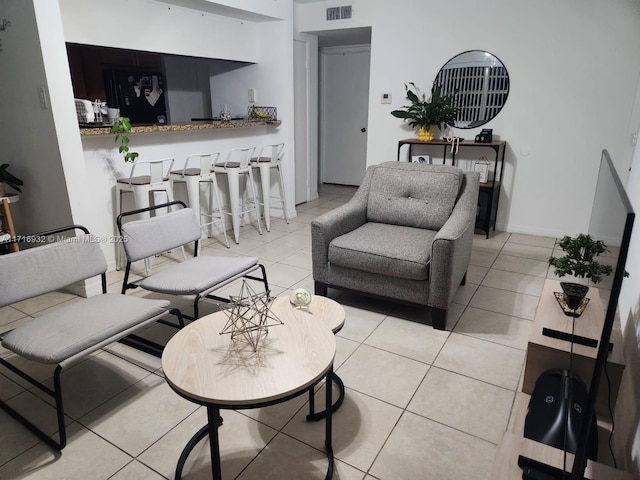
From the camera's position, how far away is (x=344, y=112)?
21.7 ft

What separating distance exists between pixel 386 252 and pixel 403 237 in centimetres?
28

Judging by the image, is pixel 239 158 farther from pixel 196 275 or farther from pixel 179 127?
pixel 196 275

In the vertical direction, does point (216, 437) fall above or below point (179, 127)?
below

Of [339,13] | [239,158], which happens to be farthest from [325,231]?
[339,13]

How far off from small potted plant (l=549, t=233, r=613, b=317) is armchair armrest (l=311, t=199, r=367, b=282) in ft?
4.43

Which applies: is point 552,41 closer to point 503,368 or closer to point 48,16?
point 503,368

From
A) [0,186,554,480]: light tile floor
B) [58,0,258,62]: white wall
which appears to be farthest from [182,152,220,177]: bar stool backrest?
[0,186,554,480]: light tile floor

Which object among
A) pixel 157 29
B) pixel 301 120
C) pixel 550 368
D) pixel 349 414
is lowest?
pixel 349 414

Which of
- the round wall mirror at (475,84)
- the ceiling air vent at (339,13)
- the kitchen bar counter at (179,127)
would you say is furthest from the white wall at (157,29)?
the round wall mirror at (475,84)

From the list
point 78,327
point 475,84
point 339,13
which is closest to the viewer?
point 78,327

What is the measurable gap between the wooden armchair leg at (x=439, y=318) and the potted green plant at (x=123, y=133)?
2.54m

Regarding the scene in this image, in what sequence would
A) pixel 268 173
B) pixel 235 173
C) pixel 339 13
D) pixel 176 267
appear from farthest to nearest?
pixel 339 13 → pixel 268 173 → pixel 235 173 → pixel 176 267

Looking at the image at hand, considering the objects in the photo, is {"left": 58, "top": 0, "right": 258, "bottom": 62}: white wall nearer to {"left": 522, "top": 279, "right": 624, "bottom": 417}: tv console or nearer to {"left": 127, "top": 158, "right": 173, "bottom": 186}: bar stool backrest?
{"left": 127, "top": 158, "right": 173, "bottom": 186}: bar stool backrest

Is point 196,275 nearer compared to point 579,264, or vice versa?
point 579,264
